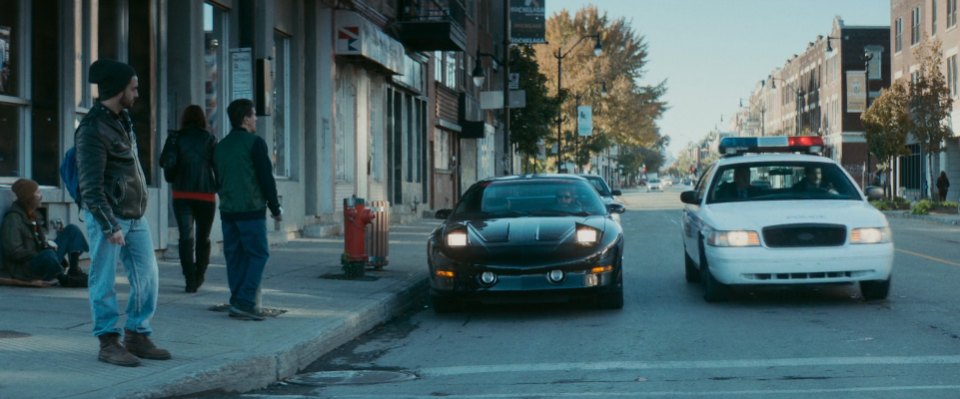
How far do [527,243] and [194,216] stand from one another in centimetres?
321

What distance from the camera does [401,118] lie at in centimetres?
3058

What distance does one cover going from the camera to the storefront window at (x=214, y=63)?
16875 mm

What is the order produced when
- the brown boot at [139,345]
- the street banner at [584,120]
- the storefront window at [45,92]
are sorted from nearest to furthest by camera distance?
the brown boot at [139,345]
the storefront window at [45,92]
the street banner at [584,120]

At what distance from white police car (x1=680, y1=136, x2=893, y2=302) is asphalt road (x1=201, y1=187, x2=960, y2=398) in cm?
33

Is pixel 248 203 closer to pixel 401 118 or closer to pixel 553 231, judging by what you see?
pixel 553 231

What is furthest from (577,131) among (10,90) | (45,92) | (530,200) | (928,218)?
(10,90)

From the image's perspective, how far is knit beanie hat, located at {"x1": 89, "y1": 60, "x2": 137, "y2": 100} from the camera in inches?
275

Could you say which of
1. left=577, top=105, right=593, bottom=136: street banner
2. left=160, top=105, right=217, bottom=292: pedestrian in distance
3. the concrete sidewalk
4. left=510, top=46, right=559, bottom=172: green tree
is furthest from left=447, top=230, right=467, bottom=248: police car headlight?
left=577, top=105, right=593, bottom=136: street banner

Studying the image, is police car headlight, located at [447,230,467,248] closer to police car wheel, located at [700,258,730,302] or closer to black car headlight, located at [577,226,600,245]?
black car headlight, located at [577,226,600,245]

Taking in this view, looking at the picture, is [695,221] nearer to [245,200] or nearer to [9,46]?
[245,200]

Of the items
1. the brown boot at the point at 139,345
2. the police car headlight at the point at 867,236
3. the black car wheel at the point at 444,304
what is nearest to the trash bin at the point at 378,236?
the black car wheel at the point at 444,304

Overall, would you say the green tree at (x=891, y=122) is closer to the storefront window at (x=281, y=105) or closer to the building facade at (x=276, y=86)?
the building facade at (x=276, y=86)

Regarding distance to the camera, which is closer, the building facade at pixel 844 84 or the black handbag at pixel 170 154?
the black handbag at pixel 170 154

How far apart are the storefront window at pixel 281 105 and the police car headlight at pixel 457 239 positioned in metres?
9.55
